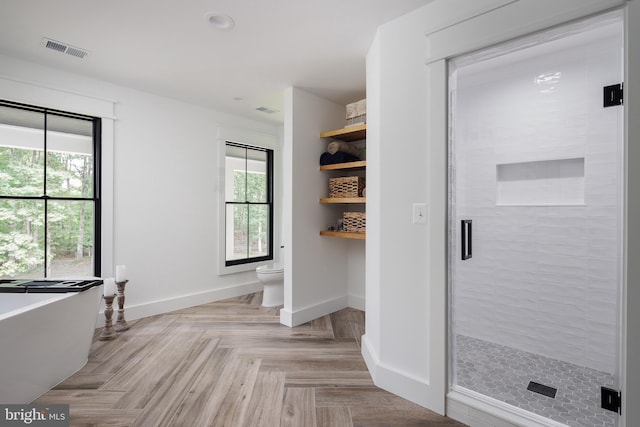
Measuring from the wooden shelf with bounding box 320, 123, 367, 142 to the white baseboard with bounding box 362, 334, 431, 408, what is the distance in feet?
6.15

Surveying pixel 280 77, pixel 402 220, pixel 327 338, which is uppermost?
pixel 280 77

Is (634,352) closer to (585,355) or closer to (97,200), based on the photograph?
(585,355)

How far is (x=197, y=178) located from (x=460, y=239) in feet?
9.91

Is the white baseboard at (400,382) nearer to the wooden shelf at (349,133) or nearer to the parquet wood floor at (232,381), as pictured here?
the parquet wood floor at (232,381)

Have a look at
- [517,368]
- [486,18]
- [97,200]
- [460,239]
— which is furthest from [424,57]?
[97,200]

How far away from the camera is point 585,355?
223 cm

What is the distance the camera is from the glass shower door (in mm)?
1894

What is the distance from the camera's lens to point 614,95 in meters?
1.41

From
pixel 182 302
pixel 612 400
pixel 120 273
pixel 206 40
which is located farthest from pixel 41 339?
pixel 612 400

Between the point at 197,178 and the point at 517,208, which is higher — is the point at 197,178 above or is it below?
above

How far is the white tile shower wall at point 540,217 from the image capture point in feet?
6.90

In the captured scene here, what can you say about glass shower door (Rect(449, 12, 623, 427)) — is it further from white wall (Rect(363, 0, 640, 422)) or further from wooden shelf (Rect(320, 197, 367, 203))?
wooden shelf (Rect(320, 197, 367, 203))

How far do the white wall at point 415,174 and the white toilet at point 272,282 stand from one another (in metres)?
1.67

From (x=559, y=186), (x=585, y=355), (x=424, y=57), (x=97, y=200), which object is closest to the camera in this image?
(x=424, y=57)
